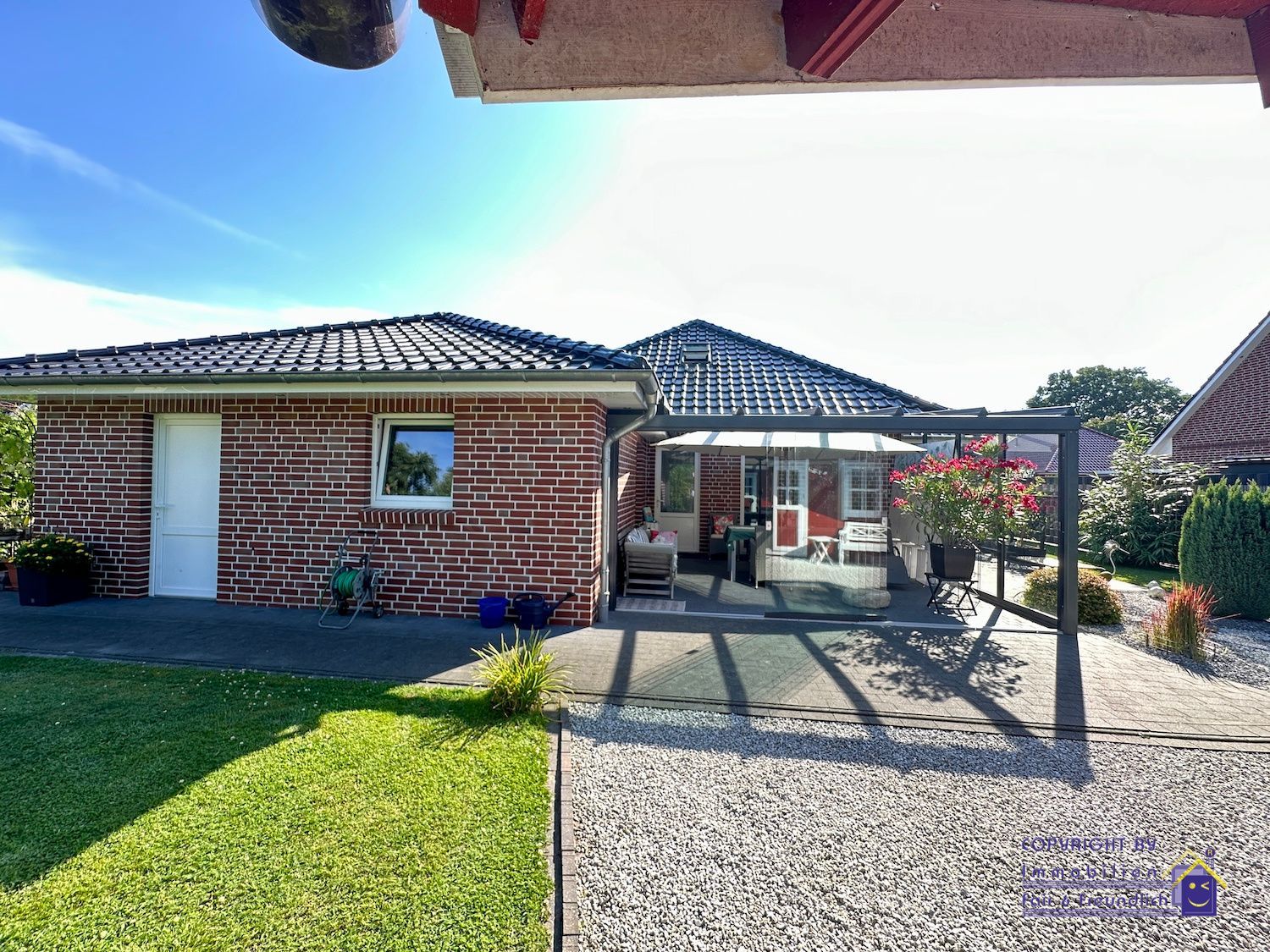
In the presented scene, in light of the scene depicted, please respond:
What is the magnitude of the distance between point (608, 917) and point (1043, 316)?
12434 millimetres

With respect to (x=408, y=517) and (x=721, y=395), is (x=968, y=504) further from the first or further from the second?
(x=408, y=517)

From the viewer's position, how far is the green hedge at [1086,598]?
722 centimetres

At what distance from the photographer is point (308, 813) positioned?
288cm

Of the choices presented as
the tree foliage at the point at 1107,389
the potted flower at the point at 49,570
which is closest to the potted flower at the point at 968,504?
the potted flower at the point at 49,570

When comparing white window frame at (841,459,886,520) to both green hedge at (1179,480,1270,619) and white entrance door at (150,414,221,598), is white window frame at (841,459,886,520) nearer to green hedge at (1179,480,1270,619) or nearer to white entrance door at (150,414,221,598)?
green hedge at (1179,480,1270,619)

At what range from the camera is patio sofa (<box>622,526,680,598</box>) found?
830 centimetres

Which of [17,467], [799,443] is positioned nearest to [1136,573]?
[799,443]

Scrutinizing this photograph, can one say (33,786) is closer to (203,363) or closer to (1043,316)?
(203,363)

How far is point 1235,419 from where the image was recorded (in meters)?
15.5

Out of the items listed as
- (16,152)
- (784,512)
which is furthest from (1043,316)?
(16,152)

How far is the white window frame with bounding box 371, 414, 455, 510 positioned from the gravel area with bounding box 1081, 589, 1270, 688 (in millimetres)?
8605

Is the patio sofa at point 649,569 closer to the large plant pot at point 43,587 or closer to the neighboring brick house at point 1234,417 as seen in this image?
the large plant pot at point 43,587

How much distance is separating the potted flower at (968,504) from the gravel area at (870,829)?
4.40 meters

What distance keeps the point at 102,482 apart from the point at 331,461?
349cm
